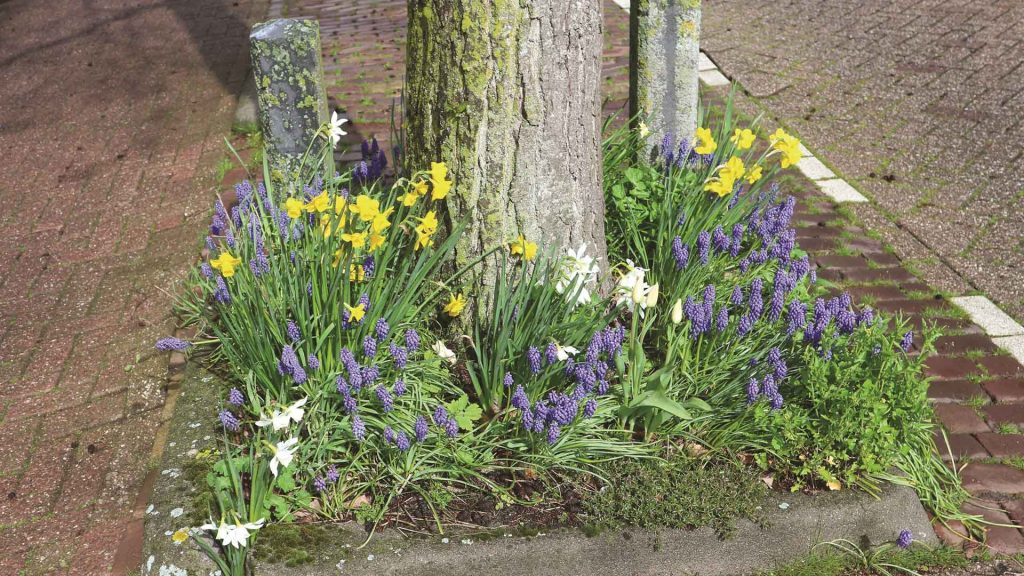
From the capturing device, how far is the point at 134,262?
15.3ft

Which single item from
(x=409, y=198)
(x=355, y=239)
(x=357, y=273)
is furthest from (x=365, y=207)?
(x=357, y=273)

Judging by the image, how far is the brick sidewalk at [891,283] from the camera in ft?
11.1

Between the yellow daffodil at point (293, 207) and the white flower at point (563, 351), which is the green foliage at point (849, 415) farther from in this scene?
the yellow daffodil at point (293, 207)

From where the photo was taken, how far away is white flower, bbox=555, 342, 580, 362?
9.79 feet

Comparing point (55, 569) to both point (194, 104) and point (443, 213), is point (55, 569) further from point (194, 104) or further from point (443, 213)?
point (194, 104)

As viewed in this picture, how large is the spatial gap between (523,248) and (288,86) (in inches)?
66.5

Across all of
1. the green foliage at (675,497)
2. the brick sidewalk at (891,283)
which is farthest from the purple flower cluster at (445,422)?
the brick sidewalk at (891,283)

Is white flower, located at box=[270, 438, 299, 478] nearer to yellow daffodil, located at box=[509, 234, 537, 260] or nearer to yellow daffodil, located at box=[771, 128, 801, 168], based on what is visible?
yellow daffodil, located at box=[509, 234, 537, 260]

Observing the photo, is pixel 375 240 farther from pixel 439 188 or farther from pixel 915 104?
pixel 915 104

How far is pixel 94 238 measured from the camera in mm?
4902

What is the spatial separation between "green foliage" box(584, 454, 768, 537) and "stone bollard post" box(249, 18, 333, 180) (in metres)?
2.20

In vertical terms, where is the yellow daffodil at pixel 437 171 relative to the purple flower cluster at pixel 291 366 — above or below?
above

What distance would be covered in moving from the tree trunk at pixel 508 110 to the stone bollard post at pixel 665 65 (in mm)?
1113

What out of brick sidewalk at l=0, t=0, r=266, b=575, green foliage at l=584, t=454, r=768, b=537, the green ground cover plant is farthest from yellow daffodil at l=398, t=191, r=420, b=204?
brick sidewalk at l=0, t=0, r=266, b=575
